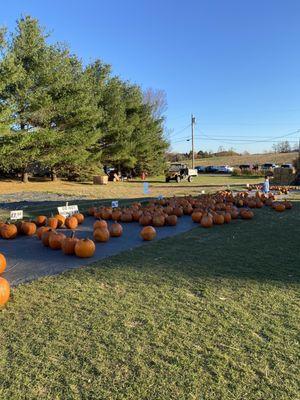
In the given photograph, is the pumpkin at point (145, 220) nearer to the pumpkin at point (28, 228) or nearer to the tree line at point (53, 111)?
the pumpkin at point (28, 228)

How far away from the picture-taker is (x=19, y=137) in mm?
21797

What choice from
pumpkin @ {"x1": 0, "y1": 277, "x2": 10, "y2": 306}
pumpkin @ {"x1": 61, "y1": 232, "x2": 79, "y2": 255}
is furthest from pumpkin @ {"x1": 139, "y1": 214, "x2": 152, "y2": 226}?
pumpkin @ {"x1": 0, "y1": 277, "x2": 10, "y2": 306}

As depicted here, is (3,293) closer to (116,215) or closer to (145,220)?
(145,220)

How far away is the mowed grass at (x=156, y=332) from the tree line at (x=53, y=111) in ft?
54.5

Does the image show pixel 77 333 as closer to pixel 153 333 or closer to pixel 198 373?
pixel 153 333

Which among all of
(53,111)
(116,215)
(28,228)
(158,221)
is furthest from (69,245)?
(53,111)

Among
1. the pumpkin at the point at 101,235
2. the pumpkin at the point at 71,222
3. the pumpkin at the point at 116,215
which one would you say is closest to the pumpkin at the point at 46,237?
the pumpkin at the point at 101,235

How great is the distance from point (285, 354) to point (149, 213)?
21.6 feet

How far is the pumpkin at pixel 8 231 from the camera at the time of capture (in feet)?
25.1

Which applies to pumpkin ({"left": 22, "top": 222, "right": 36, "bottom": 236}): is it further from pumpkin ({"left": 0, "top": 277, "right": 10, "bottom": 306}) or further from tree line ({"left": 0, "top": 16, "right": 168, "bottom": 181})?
tree line ({"left": 0, "top": 16, "right": 168, "bottom": 181})

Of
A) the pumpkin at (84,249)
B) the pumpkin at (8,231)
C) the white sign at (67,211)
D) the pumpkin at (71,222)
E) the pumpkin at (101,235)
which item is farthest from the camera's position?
the white sign at (67,211)

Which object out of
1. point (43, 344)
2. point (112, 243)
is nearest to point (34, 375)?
point (43, 344)

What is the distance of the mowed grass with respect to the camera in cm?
263

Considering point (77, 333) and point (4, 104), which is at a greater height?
point (4, 104)
